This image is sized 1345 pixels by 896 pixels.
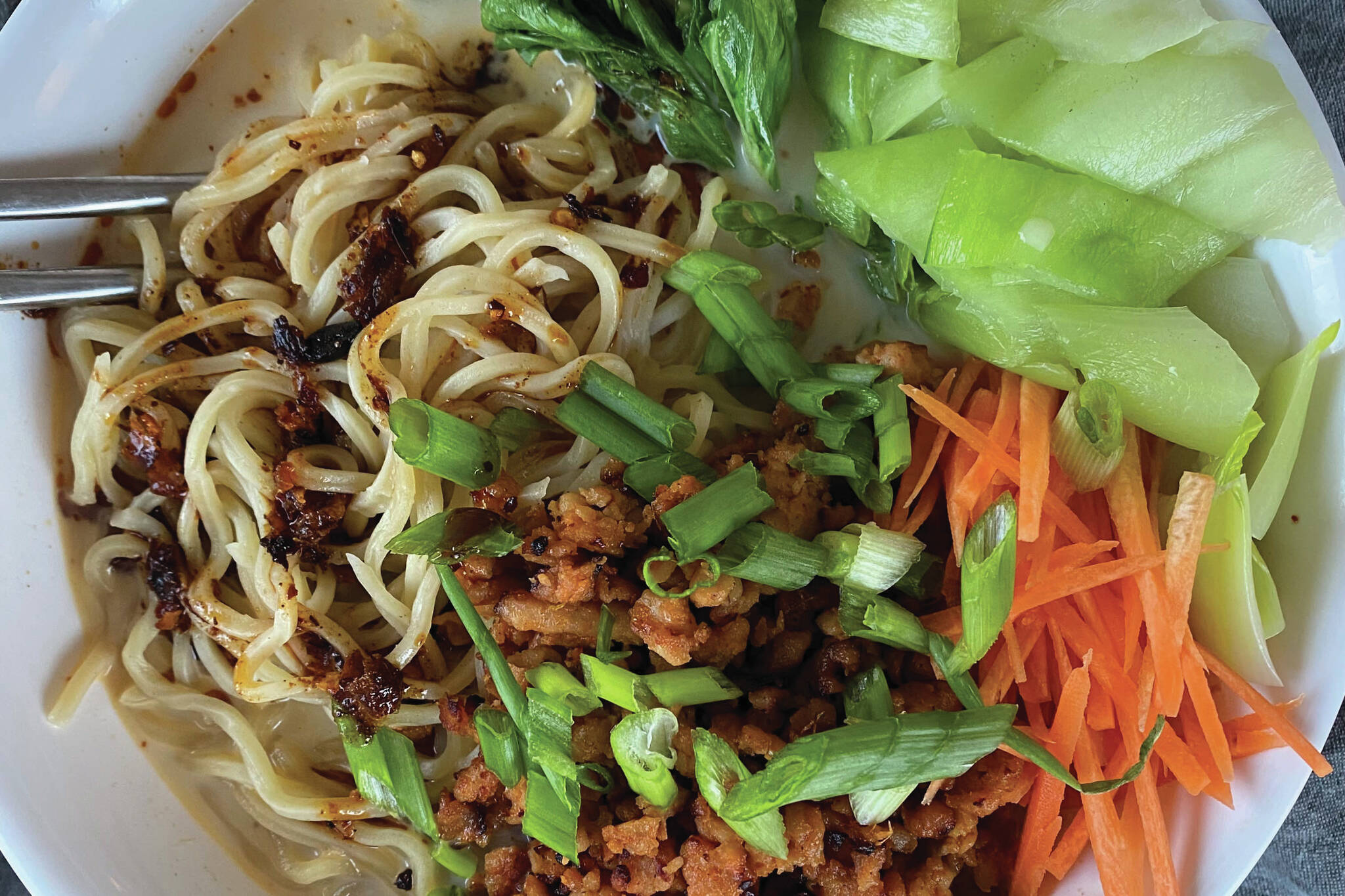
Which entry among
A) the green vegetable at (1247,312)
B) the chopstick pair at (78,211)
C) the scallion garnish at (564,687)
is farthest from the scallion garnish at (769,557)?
the chopstick pair at (78,211)

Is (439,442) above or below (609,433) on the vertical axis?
above

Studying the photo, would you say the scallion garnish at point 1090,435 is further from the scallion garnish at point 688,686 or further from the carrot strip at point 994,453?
the scallion garnish at point 688,686

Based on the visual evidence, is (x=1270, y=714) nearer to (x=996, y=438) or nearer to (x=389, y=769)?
(x=996, y=438)

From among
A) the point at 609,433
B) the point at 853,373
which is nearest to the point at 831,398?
the point at 853,373

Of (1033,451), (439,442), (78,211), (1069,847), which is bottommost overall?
(1069,847)

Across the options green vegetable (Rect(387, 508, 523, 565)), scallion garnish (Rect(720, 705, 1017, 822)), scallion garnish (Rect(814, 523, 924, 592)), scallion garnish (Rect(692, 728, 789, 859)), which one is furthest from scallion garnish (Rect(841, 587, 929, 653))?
green vegetable (Rect(387, 508, 523, 565))

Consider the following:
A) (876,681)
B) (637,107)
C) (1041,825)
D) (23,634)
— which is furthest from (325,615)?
(1041,825)

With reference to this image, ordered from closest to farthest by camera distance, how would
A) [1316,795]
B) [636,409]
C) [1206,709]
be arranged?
1. [1206,709]
2. [636,409]
3. [1316,795]
